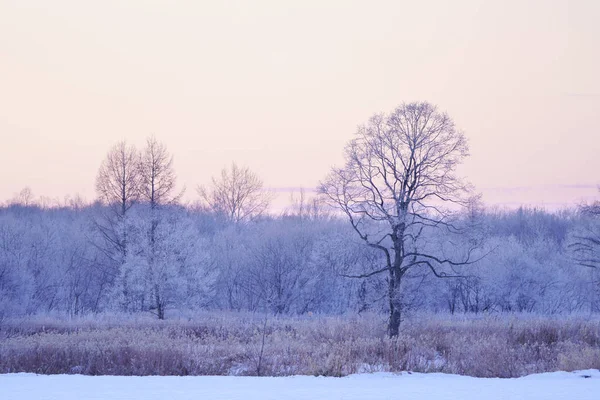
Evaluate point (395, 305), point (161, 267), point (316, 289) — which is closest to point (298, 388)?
point (395, 305)

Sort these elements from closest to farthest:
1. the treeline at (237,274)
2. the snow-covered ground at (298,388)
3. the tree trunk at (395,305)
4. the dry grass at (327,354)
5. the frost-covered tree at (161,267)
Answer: the snow-covered ground at (298,388) < the dry grass at (327,354) < the tree trunk at (395,305) < the frost-covered tree at (161,267) < the treeline at (237,274)

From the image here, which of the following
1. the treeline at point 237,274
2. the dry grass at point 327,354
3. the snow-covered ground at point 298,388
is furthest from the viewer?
the treeline at point 237,274

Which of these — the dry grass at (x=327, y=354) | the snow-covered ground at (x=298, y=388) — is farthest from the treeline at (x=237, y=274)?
the snow-covered ground at (x=298, y=388)

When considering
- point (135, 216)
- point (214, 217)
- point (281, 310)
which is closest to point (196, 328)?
point (135, 216)

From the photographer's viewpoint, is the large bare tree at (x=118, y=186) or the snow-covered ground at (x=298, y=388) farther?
the large bare tree at (x=118, y=186)

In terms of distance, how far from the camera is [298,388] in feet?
38.6

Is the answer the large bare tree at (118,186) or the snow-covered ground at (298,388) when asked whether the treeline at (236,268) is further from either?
the snow-covered ground at (298,388)

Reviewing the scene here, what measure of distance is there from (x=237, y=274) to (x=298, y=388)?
130 ft

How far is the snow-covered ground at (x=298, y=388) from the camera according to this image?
1084cm

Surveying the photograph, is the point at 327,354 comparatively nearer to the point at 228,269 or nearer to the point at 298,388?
the point at 298,388

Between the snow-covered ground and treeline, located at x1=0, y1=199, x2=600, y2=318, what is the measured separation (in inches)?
813

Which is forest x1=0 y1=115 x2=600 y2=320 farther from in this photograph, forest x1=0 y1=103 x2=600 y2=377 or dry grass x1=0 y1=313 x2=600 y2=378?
dry grass x1=0 y1=313 x2=600 y2=378

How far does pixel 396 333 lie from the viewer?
26.1 metres

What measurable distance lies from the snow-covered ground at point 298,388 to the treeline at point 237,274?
2064cm
